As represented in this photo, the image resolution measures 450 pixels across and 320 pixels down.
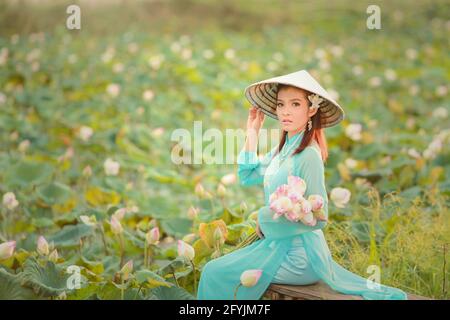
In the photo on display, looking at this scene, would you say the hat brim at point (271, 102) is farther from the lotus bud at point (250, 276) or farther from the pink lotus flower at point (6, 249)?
the pink lotus flower at point (6, 249)

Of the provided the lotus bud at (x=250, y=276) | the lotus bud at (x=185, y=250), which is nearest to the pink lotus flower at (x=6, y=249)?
the lotus bud at (x=185, y=250)

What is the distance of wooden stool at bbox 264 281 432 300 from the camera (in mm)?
1875

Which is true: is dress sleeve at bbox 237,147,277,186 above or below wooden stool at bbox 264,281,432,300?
above

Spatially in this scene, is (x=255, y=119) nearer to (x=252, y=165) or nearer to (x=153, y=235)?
(x=252, y=165)

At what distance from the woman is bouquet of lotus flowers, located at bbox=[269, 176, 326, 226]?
4 centimetres

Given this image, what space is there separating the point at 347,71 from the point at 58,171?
2.77 metres

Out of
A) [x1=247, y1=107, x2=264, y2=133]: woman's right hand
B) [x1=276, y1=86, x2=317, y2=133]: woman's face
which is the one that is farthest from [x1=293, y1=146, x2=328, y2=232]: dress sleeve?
[x1=247, y1=107, x2=264, y2=133]: woman's right hand

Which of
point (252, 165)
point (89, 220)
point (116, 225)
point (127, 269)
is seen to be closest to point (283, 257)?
point (252, 165)

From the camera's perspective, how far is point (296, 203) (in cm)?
180

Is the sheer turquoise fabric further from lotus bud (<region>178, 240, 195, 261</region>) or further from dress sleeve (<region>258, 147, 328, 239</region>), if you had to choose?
lotus bud (<region>178, 240, 195, 261</region>)

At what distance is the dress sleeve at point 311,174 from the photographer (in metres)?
1.87

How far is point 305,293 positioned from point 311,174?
32 centimetres

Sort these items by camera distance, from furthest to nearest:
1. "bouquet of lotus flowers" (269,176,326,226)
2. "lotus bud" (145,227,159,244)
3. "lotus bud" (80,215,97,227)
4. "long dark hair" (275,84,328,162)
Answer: "lotus bud" (80,215,97,227) < "lotus bud" (145,227,159,244) < "long dark hair" (275,84,328,162) < "bouquet of lotus flowers" (269,176,326,226)
